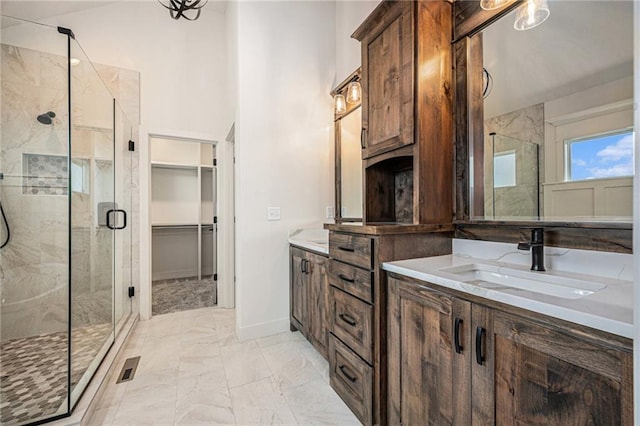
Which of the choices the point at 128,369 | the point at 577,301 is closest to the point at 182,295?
the point at 128,369

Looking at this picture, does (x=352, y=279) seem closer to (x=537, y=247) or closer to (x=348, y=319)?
(x=348, y=319)

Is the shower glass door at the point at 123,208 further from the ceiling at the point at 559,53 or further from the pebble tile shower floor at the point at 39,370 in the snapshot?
the ceiling at the point at 559,53

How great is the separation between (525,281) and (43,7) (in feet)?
14.7

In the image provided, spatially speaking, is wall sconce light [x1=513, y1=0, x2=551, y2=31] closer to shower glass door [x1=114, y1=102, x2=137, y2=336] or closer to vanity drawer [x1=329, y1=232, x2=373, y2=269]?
vanity drawer [x1=329, y1=232, x2=373, y2=269]

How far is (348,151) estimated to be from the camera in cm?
270

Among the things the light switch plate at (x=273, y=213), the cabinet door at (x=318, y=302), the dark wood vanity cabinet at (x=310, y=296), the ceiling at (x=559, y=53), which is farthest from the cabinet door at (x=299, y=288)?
the ceiling at (x=559, y=53)

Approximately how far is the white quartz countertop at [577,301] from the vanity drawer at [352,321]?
390 millimetres

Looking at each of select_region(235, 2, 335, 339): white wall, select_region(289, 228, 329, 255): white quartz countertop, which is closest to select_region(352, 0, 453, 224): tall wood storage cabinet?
select_region(289, 228, 329, 255): white quartz countertop

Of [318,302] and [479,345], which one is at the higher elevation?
[479,345]

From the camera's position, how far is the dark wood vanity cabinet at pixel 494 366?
25.7 inches

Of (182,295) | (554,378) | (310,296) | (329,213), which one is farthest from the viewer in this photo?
(182,295)

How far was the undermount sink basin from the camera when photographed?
3.19 ft

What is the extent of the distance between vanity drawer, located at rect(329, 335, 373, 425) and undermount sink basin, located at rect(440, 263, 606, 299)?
71cm

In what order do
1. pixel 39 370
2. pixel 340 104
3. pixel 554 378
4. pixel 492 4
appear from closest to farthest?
pixel 554 378 < pixel 492 4 < pixel 39 370 < pixel 340 104
